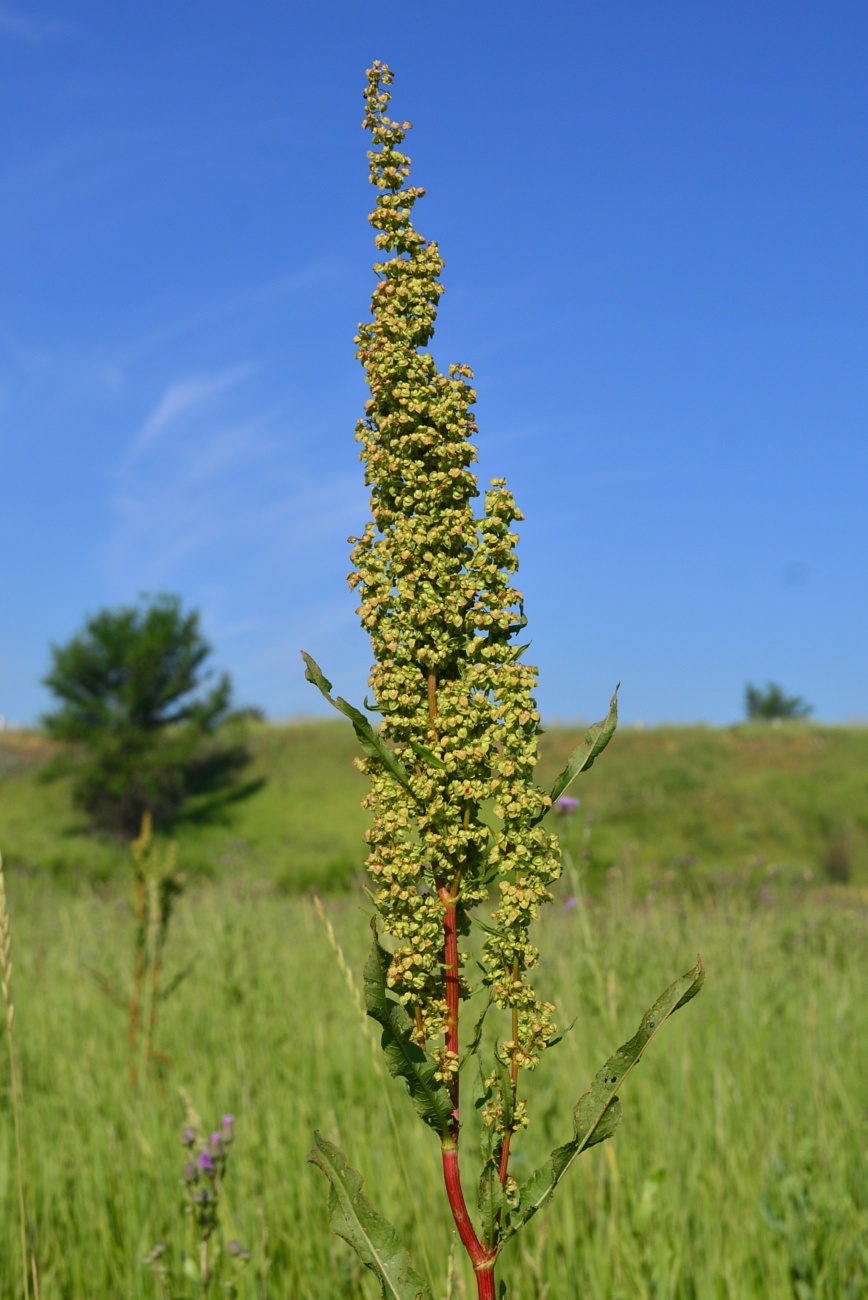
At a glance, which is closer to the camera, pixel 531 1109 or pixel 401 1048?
pixel 401 1048

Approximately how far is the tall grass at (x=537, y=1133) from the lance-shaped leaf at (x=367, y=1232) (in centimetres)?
35

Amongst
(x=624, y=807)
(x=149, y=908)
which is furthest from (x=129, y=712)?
(x=149, y=908)

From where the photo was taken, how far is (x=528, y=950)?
4.03 ft

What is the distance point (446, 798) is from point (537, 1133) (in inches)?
129

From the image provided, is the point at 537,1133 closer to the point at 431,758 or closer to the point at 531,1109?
the point at 531,1109

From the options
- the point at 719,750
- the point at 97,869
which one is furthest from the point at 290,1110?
the point at 719,750

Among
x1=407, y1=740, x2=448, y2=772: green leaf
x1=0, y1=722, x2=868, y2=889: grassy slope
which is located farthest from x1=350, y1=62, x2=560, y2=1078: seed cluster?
x1=0, y1=722, x2=868, y2=889: grassy slope

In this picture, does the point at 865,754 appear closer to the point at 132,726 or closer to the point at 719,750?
the point at 719,750

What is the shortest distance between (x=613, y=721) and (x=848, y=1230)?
9.27 ft

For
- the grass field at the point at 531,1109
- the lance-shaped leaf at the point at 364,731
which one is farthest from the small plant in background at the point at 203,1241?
the lance-shaped leaf at the point at 364,731

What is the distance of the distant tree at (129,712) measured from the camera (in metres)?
27.4

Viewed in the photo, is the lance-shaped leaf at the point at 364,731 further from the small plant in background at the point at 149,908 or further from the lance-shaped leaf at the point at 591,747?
the small plant in background at the point at 149,908

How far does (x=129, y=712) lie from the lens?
2816cm

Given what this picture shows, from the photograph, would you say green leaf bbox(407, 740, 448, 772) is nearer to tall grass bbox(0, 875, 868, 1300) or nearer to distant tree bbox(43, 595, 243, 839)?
tall grass bbox(0, 875, 868, 1300)
